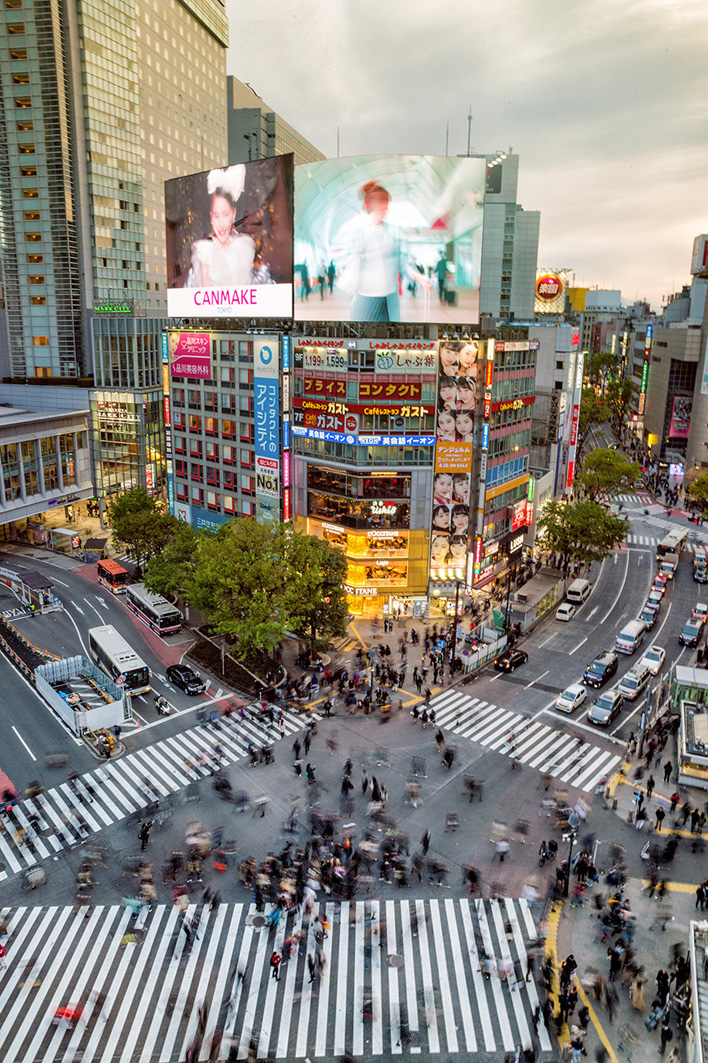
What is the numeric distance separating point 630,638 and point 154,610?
39.3 metres

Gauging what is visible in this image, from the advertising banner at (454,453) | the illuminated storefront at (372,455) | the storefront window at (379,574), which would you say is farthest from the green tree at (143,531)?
the advertising banner at (454,453)

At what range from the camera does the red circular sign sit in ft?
346

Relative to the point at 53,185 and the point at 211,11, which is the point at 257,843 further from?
the point at 211,11

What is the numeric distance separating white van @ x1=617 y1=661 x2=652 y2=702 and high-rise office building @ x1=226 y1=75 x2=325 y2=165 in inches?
6246

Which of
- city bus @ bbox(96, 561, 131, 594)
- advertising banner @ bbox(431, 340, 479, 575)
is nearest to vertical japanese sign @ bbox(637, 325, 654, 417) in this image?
advertising banner @ bbox(431, 340, 479, 575)

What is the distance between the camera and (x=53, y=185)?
95.1m

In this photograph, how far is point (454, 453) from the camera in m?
62.0

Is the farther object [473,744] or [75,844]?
[473,744]

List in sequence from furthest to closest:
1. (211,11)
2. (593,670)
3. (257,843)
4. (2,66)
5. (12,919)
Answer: (211,11)
(2,66)
(593,670)
(257,843)
(12,919)

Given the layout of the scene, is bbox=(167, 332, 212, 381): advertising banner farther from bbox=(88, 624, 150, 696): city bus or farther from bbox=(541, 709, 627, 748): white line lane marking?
bbox=(541, 709, 627, 748): white line lane marking

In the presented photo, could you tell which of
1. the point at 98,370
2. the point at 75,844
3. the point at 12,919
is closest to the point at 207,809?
the point at 75,844

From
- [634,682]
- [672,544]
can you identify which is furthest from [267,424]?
[672,544]

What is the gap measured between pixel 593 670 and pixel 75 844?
3543 cm

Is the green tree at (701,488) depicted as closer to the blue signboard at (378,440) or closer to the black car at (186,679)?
the blue signboard at (378,440)
